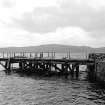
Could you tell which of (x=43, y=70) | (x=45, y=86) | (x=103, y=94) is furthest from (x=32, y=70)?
(x=103, y=94)

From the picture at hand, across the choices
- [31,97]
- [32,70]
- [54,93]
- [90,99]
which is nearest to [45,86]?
[54,93]

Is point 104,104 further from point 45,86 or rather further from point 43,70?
point 43,70

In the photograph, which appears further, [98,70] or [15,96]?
[98,70]

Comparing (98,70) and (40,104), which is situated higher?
(98,70)

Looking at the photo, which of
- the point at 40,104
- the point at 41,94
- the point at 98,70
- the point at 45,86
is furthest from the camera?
the point at 98,70

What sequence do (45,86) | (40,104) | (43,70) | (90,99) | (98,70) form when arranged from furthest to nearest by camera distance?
(43,70), (98,70), (45,86), (90,99), (40,104)

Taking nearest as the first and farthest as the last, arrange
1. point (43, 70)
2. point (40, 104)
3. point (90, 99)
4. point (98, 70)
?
point (40, 104) → point (90, 99) → point (98, 70) → point (43, 70)

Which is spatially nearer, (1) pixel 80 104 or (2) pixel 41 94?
(1) pixel 80 104

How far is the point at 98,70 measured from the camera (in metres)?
33.1

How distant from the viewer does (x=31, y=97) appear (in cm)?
2372

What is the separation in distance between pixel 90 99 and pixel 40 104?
21.2 feet

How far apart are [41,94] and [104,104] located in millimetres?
8356

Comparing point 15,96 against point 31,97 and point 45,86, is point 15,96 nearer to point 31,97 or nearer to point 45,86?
point 31,97

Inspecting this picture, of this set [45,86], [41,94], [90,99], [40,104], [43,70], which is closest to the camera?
[40,104]
